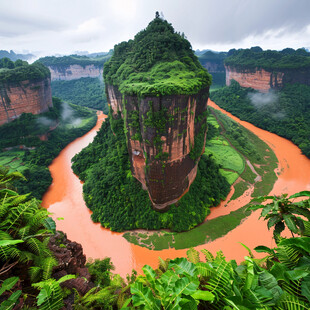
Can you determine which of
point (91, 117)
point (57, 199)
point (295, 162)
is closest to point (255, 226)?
point (295, 162)

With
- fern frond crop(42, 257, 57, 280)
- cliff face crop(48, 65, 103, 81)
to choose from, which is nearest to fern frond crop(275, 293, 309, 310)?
fern frond crop(42, 257, 57, 280)

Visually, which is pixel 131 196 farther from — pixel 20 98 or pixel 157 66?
pixel 20 98

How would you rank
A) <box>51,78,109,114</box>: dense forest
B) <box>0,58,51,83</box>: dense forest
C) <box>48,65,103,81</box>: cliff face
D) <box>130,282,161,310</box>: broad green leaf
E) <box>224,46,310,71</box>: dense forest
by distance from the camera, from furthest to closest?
<box>48,65,103,81</box>: cliff face → <box>51,78,109,114</box>: dense forest → <box>224,46,310,71</box>: dense forest → <box>0,58,51,83</box>: dense forest → <box>130,282,161,310</box>: broad green leaf

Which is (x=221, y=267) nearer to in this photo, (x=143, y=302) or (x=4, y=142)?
(x=143, y=302)

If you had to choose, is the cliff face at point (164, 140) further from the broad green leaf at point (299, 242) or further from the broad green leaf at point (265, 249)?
the broad green leaf at point (299, 242)

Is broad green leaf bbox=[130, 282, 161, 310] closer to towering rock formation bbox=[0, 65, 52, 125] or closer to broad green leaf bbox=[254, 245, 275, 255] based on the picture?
broad green leaf bbox=[254, 245, 275, 255]

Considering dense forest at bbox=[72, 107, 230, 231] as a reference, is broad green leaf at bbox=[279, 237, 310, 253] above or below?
above

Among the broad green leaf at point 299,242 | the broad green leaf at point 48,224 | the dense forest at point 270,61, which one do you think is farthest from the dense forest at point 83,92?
the broad green leaf at point 299,242
